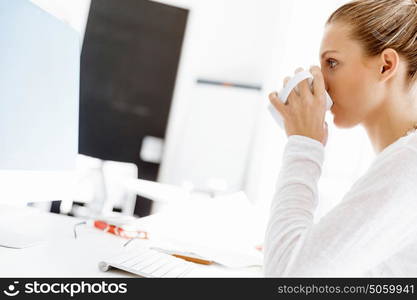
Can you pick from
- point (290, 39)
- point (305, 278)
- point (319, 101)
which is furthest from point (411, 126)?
point (290, 39)

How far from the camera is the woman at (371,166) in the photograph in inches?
24.6

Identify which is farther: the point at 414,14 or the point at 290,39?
the point at 290,39

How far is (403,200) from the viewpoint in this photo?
24.6 inches

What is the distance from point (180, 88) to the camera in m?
4.31

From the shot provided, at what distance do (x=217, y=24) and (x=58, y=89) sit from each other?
3.66 metres

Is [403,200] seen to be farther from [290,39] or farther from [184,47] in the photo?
[184,47]

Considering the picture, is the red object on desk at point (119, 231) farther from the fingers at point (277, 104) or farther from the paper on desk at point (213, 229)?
the fingers at point (277, 104)

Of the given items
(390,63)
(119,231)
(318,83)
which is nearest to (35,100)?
(119,231)

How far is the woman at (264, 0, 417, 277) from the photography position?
0.62 metres

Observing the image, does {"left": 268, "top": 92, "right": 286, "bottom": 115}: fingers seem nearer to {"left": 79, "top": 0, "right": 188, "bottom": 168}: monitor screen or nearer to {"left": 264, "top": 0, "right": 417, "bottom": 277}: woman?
{"left": 264, "top": 0, "right": 417, "bottom": 277}: woman

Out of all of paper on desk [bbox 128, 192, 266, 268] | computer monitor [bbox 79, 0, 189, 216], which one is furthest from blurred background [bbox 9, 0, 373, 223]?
paper on desk [bbox 128, 192, 266, 268]

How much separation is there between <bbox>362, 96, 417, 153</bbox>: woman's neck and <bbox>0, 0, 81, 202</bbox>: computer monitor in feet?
2.14

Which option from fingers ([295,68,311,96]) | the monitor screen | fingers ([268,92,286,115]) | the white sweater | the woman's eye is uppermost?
the monitor screen

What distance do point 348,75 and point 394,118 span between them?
0.44 feet
